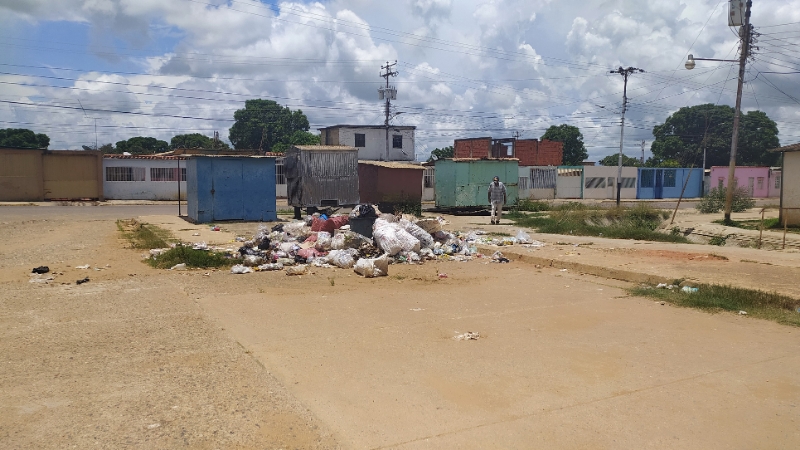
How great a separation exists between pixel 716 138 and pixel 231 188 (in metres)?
58.6

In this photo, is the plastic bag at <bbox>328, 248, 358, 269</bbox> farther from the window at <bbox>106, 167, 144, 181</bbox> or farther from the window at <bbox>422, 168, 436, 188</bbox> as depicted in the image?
the window at <bbox>106, 167, 144, 181</bbox>

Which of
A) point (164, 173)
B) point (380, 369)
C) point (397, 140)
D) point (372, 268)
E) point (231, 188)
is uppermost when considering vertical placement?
point (397, 140)

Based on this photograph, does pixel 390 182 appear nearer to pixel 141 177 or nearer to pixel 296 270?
pixel 141 177

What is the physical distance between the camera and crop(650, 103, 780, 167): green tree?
6119cm

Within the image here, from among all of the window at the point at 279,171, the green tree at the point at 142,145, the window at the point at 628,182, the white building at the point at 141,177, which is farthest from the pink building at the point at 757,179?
the green tree at the point at 142,145

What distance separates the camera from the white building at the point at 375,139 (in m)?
44.6

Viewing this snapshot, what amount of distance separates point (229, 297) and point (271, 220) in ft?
35.8

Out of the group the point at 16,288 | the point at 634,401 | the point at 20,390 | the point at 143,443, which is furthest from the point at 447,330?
the point at 16,288

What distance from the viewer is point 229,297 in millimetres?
7320

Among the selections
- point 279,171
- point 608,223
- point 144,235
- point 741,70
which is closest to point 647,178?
point 741,70

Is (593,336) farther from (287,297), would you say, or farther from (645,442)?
(287,297)

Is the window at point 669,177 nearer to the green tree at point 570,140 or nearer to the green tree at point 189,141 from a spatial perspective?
the green tree at point 570,140

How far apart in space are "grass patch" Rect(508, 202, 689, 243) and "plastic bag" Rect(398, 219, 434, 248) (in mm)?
6076

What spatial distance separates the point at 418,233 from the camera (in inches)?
446
